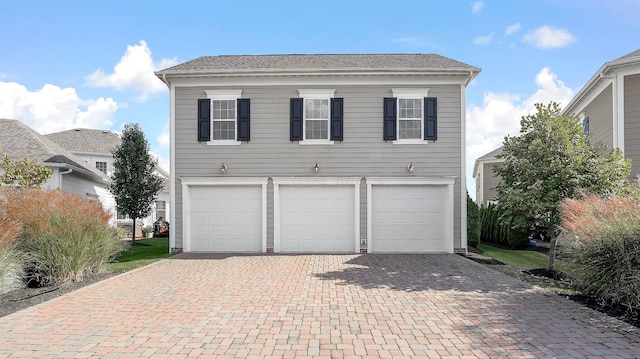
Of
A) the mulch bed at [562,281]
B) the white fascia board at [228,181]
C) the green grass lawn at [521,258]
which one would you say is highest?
the white fascia board at [228,181]

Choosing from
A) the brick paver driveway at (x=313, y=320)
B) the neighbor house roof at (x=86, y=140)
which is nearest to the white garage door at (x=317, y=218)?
the brick paver driveway at (x=313, y=320)

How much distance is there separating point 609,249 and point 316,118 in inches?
342

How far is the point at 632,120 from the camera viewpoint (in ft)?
38.8

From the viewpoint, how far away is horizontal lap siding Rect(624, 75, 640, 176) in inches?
462

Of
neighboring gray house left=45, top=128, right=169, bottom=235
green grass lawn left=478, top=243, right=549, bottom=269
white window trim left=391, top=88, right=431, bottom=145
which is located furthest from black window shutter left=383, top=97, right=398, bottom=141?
neighboring gray house left=45, top=128, right=169, bottom=235

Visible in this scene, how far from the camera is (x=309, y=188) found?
1268cm

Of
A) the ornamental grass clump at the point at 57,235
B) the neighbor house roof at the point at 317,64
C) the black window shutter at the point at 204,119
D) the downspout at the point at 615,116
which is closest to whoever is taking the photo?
the ornamental grass clump at the point at 57,235

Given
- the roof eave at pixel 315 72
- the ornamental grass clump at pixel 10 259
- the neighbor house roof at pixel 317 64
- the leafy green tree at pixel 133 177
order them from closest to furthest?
the ornamental grass clump at pixel 10 259 < the roof eave at pixel 315 72 < the neighbor house roof at pixel 317 64 < the leafy green tree at pixel 133 177

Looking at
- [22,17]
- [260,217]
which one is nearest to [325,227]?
[260,217]

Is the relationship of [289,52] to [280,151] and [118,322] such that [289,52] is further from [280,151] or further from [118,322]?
[118,322]

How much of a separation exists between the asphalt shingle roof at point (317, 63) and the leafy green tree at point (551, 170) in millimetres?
3581

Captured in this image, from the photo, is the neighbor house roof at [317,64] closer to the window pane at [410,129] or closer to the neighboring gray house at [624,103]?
the window pane at [410,129]

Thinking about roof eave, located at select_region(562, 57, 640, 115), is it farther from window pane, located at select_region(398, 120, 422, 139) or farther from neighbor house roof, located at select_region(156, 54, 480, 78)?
window pane, located at select_region(398, 120, 422, 139)

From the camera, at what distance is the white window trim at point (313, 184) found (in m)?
12.5
